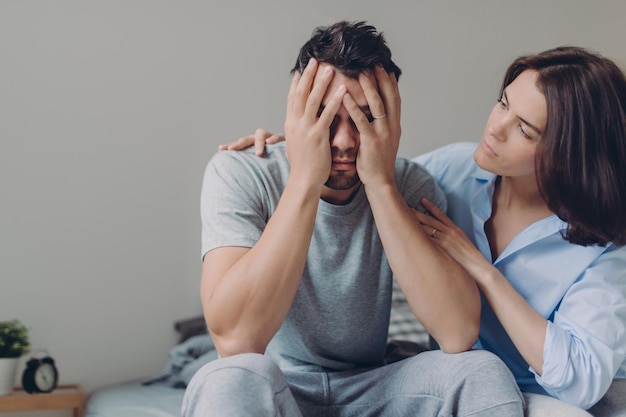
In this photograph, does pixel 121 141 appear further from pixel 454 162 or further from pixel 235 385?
pixel 235 385

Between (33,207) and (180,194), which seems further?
(180,194)

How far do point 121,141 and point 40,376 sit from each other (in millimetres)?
867

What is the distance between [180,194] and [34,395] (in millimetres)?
885

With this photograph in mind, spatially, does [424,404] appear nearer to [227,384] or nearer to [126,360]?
[227,384]

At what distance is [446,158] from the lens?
194 cm

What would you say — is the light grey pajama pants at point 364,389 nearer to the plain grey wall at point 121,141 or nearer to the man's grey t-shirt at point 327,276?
the man's grey t-shirt at point 327,276

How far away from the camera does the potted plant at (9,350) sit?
2.45 meters

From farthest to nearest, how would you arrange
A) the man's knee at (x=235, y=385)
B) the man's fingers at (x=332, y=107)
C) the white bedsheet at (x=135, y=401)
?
the white bedsheet at (x=135, y=401)
the man's fingers at (x=332, y=107)
the man's knee at (x=235, y=385)

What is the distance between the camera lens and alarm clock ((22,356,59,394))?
2.48m

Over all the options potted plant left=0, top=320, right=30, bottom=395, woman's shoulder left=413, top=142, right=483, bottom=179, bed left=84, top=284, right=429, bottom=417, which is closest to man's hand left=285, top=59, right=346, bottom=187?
woman's shoulder left=413, top=142, right=483, bottom=179

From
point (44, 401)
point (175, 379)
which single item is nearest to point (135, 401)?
point (175, 379)

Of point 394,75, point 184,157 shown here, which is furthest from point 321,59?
point 184,157

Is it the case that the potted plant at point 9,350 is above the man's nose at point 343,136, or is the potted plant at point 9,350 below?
below

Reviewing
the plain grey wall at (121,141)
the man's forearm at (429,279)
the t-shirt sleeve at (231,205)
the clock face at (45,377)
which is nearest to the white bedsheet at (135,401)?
the clock face at (45,377)
